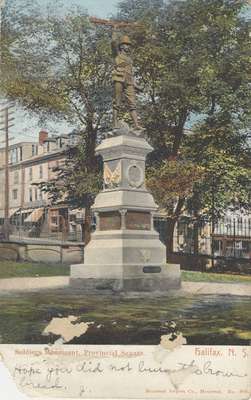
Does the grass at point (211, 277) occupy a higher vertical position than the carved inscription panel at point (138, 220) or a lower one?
lower

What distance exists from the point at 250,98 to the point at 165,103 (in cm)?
61

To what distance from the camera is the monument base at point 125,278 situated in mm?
4395

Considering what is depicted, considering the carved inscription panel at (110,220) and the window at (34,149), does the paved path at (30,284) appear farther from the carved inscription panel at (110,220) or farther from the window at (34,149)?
the window at (34,149)

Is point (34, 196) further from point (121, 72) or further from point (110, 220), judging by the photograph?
point (121, 72)

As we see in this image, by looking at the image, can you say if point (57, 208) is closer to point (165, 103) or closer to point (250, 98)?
point (165, 103)

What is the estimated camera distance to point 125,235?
14.7 feet

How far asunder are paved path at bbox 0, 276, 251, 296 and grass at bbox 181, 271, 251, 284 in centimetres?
3

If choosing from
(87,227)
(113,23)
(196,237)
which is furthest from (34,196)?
(113,23)

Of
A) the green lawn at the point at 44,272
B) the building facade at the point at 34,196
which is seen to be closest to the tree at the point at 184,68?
the green lawn at the point at 44,272

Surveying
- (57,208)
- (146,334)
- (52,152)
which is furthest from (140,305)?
(52,152)

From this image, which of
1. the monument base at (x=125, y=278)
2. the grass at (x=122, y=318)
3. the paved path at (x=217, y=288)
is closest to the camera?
the grass at (x=122, y=318)

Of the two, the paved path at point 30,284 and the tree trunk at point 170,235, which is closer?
the paved path at point 30,284

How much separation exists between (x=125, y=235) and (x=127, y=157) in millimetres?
555

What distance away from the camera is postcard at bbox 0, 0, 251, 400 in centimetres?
445
